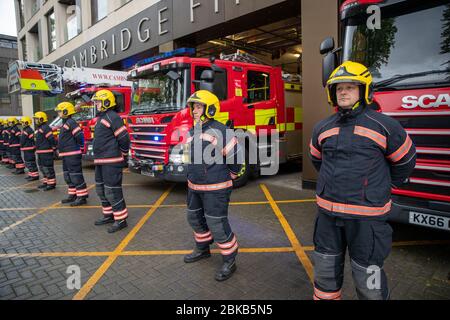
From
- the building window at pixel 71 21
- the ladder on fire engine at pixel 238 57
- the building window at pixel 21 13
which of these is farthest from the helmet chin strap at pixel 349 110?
the building window at pixel 21 13

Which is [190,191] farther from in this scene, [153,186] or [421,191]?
[153,186]

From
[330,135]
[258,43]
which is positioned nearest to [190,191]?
[330,135]

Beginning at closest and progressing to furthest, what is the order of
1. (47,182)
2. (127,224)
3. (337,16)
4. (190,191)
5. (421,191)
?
1. (421,191)
2. (190,191)
3. (127,224)
4. (337,16)
5. (47,182)

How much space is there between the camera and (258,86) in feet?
23.2

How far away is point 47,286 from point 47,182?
17.3 ft

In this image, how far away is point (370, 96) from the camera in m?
2.09

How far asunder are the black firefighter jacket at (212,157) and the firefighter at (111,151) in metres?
1.84

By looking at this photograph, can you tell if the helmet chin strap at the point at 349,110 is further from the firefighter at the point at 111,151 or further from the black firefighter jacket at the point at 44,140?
the black firefighter jacket at the point at 44,140

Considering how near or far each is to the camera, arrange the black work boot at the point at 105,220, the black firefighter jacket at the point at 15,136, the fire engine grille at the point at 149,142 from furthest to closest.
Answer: the black firefighter jacket at the point at 15,136
the fire engine grille at the point at 149,142
the black work boot at the point at 105,220

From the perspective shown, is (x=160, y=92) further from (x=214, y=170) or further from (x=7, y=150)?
(x=7, y=150)

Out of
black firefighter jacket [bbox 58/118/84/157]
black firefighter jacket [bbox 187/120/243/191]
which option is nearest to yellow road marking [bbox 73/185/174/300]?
black firefighter jacket [bbox 187/120/243/191]

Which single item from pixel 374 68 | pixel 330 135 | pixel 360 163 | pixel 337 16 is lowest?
pixel 360 163

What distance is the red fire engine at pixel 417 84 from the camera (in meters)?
2.87

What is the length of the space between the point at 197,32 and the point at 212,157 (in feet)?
25.9
